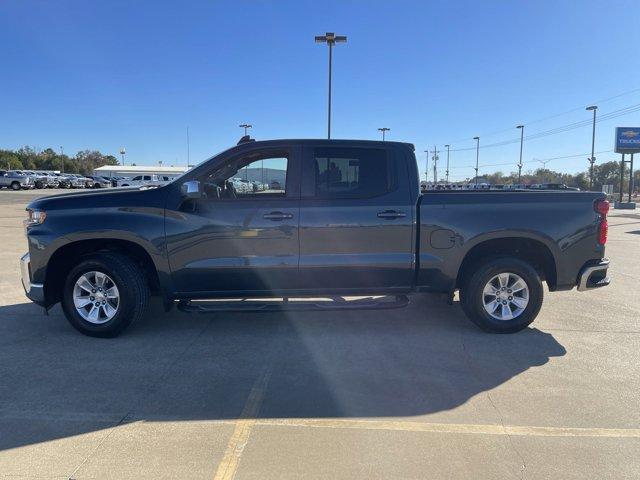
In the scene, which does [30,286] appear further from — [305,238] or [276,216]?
[305,238]

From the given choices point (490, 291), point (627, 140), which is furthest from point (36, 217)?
point (627, 140)

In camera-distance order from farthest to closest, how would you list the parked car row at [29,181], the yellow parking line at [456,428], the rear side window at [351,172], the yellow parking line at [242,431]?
the parked car row at [29,181] → the rear side window at [351,172] → the yellow parking line at [456,428] → the yellow parking line at [242,431]

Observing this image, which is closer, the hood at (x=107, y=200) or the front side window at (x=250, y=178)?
the hood at (x=107, y=200)

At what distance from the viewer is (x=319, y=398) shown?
3848 millimetres

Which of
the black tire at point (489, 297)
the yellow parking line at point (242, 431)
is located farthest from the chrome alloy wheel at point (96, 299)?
the black tire at point (489, 297)

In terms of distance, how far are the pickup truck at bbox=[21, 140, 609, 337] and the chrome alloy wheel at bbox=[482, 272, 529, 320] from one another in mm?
12

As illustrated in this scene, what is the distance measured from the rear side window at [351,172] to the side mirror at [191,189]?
1208mm

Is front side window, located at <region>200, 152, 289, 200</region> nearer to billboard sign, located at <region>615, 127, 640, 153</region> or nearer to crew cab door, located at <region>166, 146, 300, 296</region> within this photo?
crew cab door, located at <region>166, 146, 300, 296</region>

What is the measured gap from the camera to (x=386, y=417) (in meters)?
3.58

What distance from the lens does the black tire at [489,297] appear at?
210 inches

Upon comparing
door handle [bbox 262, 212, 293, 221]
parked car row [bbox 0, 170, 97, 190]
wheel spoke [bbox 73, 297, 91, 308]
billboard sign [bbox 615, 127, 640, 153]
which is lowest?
wheel spoke [bbox 73, 297, 91, 308]

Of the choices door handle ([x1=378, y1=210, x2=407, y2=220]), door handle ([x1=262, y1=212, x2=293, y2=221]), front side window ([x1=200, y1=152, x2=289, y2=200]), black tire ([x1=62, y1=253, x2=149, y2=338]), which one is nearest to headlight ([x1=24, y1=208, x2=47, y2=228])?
black tire ([x1=62, y1=253, x2=149, y2=338])

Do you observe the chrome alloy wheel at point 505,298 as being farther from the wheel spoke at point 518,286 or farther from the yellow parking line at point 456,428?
the yellow parking line at point 456,428

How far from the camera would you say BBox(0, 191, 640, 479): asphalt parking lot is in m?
3.02
